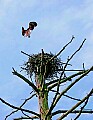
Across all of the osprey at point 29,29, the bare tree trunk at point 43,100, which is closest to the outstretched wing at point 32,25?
the osprey at point 29,29

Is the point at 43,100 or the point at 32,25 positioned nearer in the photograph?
the point at 43,100

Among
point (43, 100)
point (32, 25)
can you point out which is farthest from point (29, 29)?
point (43, 100)

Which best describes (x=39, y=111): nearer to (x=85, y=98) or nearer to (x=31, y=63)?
(x=85, y=98)

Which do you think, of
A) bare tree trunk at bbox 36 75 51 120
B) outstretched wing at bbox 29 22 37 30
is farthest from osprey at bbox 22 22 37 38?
bare tree trunk at bbox 36 75 51 120

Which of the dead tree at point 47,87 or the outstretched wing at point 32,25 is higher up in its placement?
the outstretched wing at point 32,25

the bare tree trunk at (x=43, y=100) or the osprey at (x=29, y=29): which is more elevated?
the osprey at (x=29, y=29)

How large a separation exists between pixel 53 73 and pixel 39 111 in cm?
177

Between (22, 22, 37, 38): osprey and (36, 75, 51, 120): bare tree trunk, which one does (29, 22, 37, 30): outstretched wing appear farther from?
(36, 75, 51, 120): bare tree trunk

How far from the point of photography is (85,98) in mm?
4191

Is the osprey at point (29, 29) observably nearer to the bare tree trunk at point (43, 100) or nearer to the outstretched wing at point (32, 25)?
the outstretched wing at point (32, 25)

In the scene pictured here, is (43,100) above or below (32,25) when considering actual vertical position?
below

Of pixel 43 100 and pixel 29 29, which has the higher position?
pixel 29 29

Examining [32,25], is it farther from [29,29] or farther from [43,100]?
[43,100]

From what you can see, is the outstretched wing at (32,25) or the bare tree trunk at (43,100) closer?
the bare tree trunk at (43,100)
